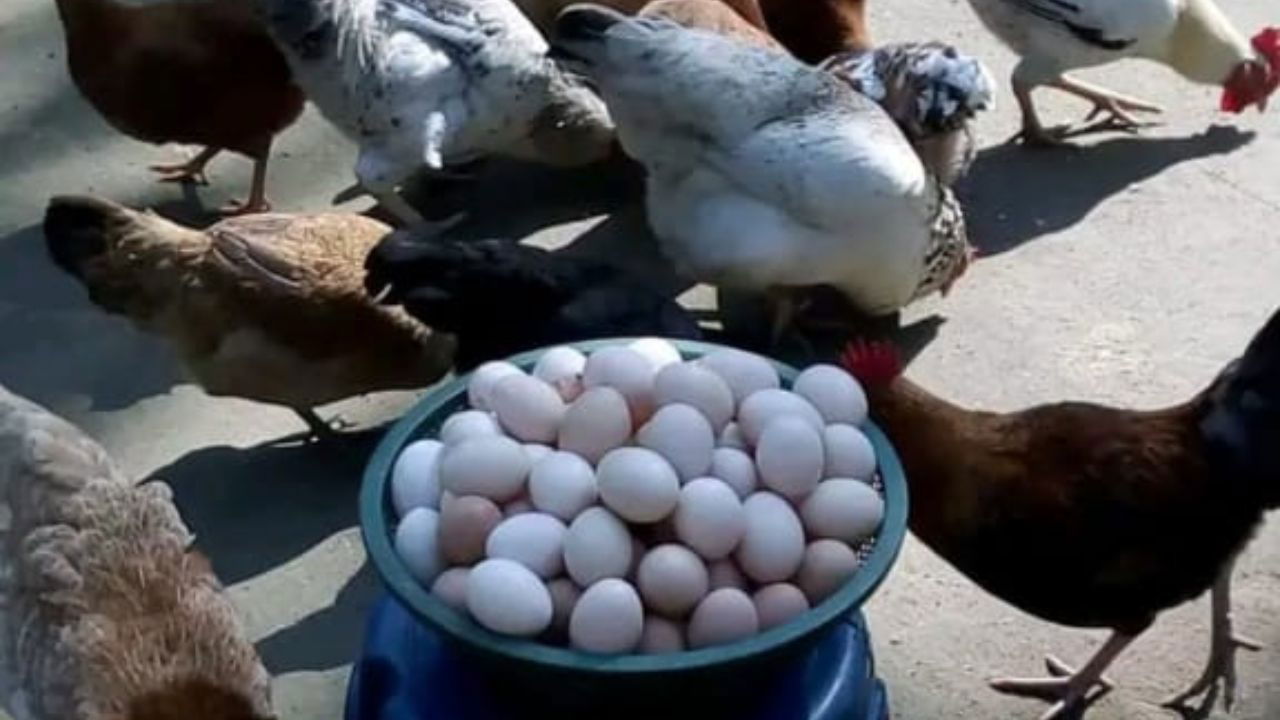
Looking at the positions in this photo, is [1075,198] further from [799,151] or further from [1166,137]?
[799,151]

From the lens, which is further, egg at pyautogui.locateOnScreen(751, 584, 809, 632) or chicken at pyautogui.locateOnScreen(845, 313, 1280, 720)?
chicken at pyautogui.locateOnScreen(845, 313, 1280, 720)

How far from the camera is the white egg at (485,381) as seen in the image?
210 cm

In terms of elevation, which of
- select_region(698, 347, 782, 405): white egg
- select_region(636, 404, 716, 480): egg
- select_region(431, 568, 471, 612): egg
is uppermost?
select_region(636, 404, 716, 480): egg

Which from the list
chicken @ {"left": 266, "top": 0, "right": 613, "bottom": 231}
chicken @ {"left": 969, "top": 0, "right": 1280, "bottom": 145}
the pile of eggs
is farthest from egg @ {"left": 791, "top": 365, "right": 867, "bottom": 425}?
chicken @ {"left": 969, "top": 0, "right": 1280, "bottom": 145}

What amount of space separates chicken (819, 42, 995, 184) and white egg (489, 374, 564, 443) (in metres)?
1.24

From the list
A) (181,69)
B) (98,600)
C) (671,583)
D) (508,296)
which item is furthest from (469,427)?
(181,69)

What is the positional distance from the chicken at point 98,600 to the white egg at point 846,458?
587 millimetres

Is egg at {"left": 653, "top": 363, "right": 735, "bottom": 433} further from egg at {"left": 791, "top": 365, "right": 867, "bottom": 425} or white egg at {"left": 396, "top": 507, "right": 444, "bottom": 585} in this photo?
white egg at {"left": 396, "top": 507, "right": 444, "bottom": 585}

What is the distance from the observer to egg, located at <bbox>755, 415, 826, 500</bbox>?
6.59 feet

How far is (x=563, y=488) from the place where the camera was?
1981 millimetres

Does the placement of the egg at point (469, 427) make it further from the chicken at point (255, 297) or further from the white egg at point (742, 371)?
the chicken at point (255, 297)

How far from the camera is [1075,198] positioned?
11.7 feet

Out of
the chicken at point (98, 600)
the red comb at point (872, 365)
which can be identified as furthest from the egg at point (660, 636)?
the red comb at point (872, 365)

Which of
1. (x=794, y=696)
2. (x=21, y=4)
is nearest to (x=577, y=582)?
(x=794, y=696)
